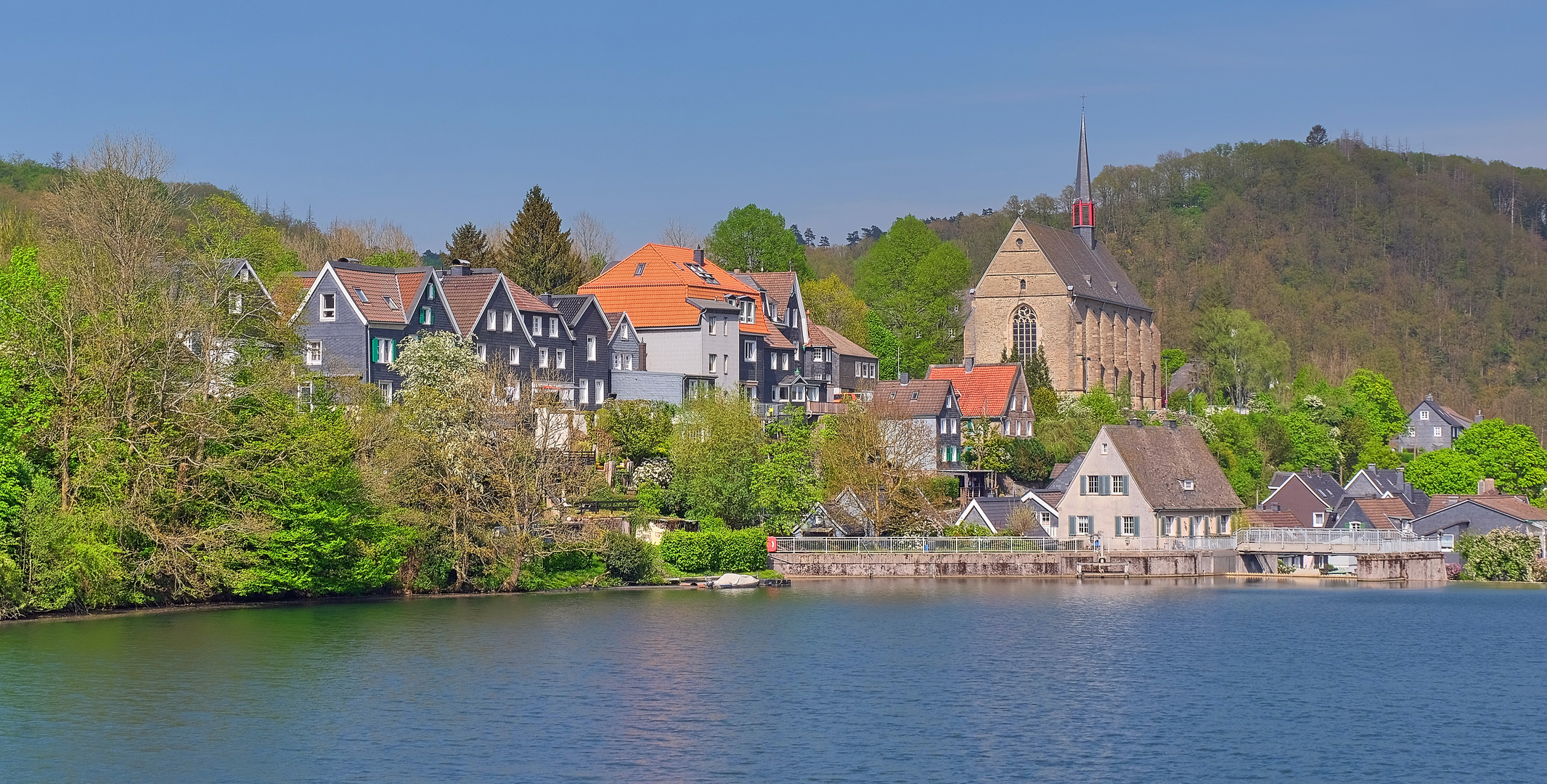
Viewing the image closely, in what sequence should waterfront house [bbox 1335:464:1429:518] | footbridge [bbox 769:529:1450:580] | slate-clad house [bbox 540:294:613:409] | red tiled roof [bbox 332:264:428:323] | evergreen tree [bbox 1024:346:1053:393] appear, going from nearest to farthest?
footbridge [bbox 769:529:1450:580] < red tiled roof [bbox 332:264:428:323] < slate-clad house [bbox 540:294:613:409] < waterfront house [bbox 1335:464:1429:518] < evergreen tree [bbox 1024:346:1053:393]

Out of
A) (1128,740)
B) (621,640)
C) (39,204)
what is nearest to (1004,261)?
(39,204)

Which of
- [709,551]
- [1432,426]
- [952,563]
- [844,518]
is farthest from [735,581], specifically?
[1432,426]

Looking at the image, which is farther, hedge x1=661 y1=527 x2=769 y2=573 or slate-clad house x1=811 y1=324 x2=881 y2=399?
slate-clad house x1=811 y1=324 x2=881 y2=399

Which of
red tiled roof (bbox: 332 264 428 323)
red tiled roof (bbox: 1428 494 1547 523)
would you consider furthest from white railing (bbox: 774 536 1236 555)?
red tiled roof (bbox: 332 264 428 323)

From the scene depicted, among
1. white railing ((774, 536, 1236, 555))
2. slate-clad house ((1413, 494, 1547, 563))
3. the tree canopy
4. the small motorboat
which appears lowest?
the small motorboat

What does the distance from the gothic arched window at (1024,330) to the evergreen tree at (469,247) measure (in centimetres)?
4225

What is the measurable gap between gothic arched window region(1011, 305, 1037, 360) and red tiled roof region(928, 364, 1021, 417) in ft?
86.8

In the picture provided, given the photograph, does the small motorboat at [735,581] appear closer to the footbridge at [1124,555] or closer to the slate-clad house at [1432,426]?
the footbridge at [1124,555]

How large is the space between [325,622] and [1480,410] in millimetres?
142171

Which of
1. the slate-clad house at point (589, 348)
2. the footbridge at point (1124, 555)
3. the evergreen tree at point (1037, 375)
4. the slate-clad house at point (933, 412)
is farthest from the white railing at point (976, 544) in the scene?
the evergreen tree at point (1037, 375)

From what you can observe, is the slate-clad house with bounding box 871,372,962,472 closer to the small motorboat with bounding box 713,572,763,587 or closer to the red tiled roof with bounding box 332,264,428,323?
the small motorboat with bounding box 713,572,763,587

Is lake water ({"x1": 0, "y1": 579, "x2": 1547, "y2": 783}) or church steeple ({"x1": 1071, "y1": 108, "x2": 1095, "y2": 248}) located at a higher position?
church steeple ({"x1": 1071, "y1": 108, "x2": 1095, "y2": 248})

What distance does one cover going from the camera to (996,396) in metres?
97.0

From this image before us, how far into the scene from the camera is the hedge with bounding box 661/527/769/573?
229 feet
